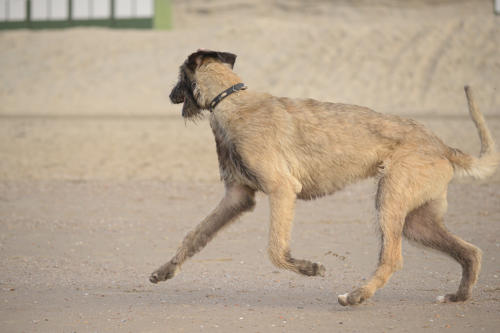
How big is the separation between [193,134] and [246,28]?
40.5 feet

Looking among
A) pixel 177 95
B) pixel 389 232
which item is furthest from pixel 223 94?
pixel 389 232

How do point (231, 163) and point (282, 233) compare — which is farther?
point (231, 163)

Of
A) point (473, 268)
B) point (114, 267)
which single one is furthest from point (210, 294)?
point (473, 268)

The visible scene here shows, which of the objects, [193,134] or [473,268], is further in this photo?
[193,134]

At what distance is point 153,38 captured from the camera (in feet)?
94.4

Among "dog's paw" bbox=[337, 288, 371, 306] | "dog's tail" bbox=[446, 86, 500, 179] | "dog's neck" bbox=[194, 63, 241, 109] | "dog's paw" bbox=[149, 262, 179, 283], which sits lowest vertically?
"dog's paw" bbox=[149, 262, 179, 283]

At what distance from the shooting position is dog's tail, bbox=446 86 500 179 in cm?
569

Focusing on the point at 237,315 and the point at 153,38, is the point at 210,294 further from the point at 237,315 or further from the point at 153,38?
the point at 153,38

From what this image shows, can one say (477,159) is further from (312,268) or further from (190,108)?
(190,108)

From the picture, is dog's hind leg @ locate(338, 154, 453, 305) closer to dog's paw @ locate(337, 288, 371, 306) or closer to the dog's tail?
dog's paw @ locate(337, 288, 371, 306)

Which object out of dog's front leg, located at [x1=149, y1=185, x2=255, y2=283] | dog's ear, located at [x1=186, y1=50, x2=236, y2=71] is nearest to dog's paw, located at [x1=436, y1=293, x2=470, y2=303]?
dog's front leg, located at [x1=149, y1=185, x2=255, y2=283]

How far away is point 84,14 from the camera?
33.9 m

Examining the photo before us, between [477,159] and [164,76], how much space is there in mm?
18994

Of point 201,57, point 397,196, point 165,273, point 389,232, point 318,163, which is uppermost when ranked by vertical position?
point 201,57
